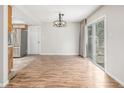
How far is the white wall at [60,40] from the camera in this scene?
1222 cm

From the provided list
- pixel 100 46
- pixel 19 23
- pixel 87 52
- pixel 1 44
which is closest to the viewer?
pixel 1 44

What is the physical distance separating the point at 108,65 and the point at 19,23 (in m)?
7.18

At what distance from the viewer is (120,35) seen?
4363 mm

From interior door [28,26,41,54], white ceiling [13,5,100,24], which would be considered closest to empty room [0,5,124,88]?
white ceiling [13,5,100,24]

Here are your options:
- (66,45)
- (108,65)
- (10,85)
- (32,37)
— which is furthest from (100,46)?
(32,37)

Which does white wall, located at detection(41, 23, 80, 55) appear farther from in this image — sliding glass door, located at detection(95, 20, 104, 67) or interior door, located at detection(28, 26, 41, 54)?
sliding glass door, located at detection(95, 20, 104, 67)

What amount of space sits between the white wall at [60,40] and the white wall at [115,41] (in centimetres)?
645

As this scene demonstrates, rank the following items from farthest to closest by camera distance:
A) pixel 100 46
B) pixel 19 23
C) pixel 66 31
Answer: pixel 66 31, pixel 19 23, pixel 100 46

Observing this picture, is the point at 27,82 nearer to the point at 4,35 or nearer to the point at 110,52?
the point at 4,35

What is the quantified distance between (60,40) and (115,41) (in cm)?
766

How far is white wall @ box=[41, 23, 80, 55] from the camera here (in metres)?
12.2

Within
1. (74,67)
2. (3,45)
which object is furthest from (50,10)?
(3,45)

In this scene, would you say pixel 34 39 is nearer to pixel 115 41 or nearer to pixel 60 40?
pixel 60 40

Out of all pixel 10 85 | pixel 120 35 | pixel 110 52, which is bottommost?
pixel 10 85
